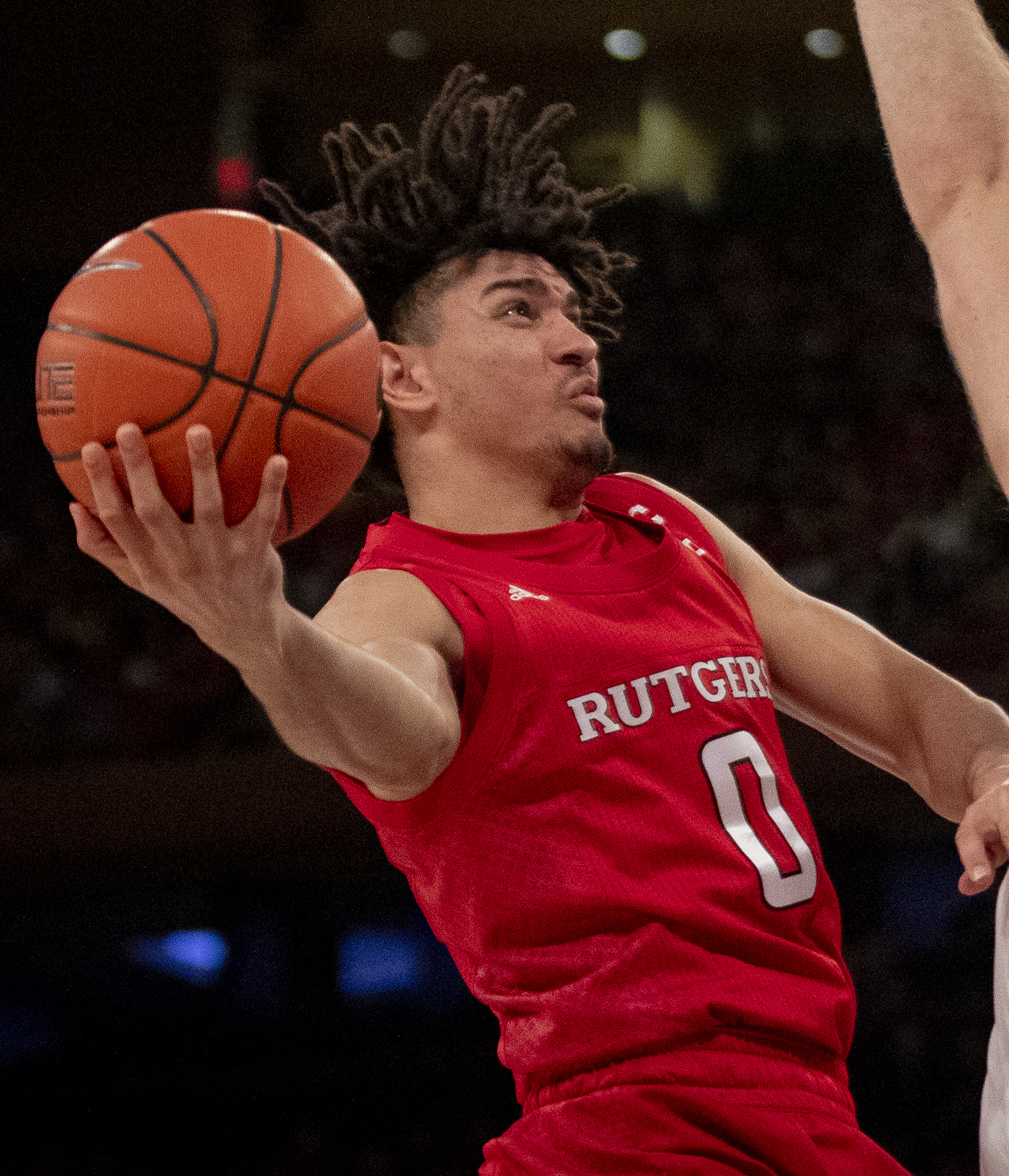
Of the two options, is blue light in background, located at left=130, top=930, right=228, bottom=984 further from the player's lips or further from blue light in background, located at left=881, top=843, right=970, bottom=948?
the player's lips

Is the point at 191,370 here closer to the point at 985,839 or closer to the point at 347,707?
the point at 347,707

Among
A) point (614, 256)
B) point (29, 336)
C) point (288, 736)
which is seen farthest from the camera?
point (29, 336)

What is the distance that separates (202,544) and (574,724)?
73 centimetres

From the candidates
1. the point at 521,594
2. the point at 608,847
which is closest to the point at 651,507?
the point at 521,594

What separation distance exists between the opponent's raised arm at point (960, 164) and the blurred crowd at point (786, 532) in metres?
3.66

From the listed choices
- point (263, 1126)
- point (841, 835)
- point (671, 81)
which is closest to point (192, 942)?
point (263, 1126)

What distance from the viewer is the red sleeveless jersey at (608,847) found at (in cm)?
179

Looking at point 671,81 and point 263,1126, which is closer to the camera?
point 263,1126

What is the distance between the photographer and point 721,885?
182 cm

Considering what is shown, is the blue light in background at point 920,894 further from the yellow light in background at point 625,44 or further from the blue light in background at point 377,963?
the yellow light in background at point 625,44

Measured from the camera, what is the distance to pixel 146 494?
1278 mm

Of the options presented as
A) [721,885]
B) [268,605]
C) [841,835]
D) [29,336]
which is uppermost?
[268,605]

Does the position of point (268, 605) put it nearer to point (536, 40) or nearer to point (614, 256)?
point (614, 256)

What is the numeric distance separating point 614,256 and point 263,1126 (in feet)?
12.6
